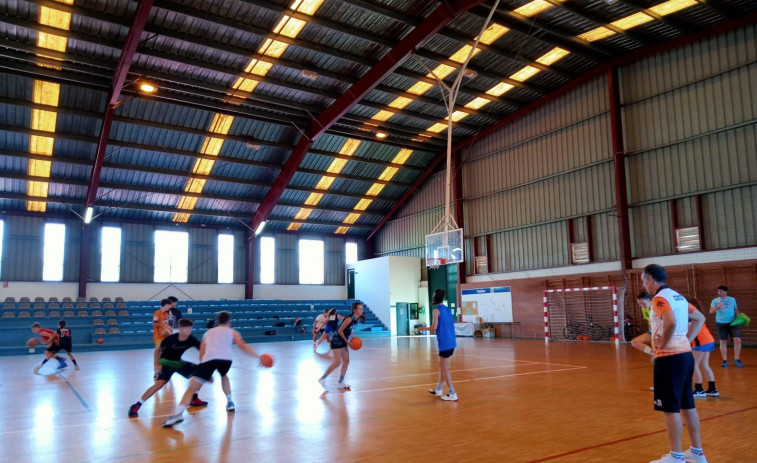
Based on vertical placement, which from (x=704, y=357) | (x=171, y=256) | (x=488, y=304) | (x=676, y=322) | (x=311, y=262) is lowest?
(x=704, y=357)

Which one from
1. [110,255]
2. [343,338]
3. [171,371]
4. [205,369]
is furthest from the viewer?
[110,255]

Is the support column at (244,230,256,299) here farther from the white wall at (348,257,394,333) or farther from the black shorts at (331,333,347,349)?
the black shorts at (331,333,347,349)

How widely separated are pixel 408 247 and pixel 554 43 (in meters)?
18.6

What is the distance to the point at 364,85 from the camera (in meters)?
24.2

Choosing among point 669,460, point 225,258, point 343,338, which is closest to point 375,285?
point 225,258

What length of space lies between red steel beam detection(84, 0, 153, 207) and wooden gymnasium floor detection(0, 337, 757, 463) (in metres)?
11.9

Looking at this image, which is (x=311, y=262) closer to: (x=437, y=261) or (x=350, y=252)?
(x=350, y=252)

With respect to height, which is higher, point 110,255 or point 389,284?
point 110,255

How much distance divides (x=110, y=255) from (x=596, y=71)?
29252mm

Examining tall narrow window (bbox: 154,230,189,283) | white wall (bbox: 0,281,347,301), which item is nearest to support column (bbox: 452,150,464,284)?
white wall (bbox: 0,281,347,301)

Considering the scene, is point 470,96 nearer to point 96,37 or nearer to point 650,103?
point 650,103

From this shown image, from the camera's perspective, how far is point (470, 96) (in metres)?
28.0

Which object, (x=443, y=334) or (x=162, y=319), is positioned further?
(x=162, y=319)

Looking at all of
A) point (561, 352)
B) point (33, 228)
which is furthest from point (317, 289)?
point (561, 352)
